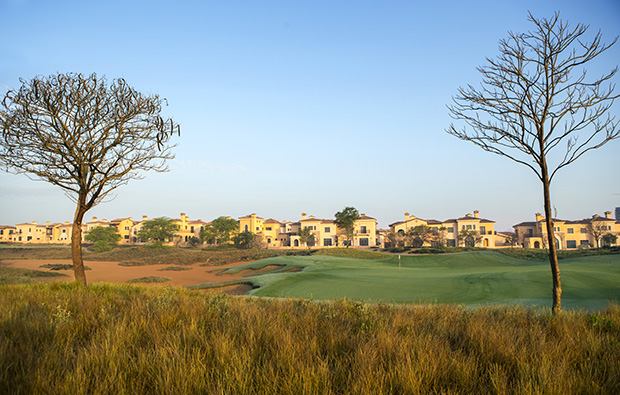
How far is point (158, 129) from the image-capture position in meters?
15.9

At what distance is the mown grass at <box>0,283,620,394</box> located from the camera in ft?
11.0

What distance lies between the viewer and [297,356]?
4086mm

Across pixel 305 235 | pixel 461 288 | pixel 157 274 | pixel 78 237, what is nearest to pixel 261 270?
pixel 157 274

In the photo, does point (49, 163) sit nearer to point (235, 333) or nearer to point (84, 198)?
point (84, 198)

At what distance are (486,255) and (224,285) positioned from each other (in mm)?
35543

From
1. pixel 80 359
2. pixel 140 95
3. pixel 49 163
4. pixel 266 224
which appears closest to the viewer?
pixel 80 359

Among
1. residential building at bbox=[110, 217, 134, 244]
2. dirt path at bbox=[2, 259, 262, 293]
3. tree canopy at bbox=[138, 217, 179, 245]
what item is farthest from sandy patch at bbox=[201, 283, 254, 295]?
residential building at bbox=[110, 217, 134, 244]

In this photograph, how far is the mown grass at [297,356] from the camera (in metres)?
3.36

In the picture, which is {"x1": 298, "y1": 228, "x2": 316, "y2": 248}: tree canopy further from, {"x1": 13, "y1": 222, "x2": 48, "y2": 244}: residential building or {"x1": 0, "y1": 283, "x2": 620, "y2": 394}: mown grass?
{"x1": 13, "y1": 222, "x2": 48, "y2": 244}: residential building

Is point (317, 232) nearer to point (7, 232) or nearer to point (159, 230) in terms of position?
point (159, 230)

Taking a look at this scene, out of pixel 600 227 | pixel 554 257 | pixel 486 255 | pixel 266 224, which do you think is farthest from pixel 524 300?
pixel 266 224

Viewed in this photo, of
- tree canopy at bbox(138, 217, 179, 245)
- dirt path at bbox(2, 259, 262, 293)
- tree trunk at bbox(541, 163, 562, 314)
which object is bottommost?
dirt path at bbox(2, 259, 262, 293)

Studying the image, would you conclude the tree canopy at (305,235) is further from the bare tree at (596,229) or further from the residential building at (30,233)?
the residential building at (30,233)

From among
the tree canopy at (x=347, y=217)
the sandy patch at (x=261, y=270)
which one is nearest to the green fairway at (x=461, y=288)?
the sandy patch at (x=261, y=270)
